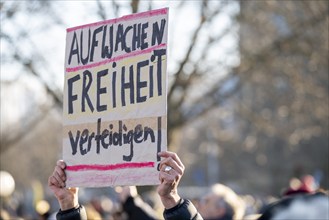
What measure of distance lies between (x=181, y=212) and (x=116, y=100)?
82cm

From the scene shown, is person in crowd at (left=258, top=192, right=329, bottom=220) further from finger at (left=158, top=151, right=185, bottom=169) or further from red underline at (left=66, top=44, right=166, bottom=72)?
red underline at (left=66, top=44, right=166, bottom=72)

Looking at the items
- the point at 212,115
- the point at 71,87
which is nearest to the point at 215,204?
the point at 71,87

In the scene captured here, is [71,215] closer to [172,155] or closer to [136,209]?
[172,155]

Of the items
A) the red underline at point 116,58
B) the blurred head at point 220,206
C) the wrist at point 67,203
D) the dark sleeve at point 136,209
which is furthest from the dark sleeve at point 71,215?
the dark sleeve at point 136,209

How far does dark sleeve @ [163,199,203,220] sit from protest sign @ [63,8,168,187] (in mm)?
229

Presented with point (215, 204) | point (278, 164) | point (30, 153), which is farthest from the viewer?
point (30, 153)

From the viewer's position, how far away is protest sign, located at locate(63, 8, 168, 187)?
4191 mm

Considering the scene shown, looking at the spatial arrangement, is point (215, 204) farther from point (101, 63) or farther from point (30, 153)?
point (30, 153)

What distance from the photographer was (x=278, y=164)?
40.1 m

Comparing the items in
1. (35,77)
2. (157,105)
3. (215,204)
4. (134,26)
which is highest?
(35,77)

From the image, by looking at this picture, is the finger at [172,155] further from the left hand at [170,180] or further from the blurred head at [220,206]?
the blurred head at [220,206]

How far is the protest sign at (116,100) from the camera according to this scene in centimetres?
419

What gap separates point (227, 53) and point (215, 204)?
9.55 m

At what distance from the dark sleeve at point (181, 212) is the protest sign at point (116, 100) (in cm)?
23
